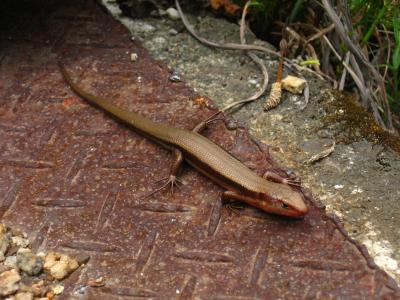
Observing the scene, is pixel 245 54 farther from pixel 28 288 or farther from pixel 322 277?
pixel 28 288

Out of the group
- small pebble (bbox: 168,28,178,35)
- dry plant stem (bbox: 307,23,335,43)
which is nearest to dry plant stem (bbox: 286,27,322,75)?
dry plant stem (bbox: 307,23,335,43)

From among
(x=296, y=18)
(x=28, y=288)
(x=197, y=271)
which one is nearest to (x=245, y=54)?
(x=296, y=18)

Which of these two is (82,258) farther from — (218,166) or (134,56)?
(134,56)

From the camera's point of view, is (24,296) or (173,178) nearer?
(24,296)

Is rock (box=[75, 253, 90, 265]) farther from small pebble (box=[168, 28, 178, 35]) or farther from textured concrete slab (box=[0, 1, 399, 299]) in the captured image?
small pebble (box=[168, 28, 178, 35])

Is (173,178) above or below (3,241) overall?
above

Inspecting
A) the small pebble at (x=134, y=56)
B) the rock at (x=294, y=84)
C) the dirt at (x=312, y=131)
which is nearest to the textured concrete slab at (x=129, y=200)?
the small pebble at (x=134, y=56)

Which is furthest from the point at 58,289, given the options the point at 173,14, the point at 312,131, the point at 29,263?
the point at 173,14
